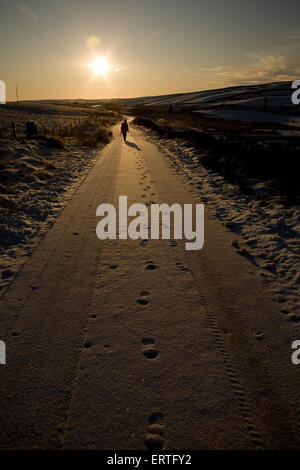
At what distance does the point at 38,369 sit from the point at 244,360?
246 cm

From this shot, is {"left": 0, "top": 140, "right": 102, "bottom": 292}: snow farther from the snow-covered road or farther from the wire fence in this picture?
the wire fence

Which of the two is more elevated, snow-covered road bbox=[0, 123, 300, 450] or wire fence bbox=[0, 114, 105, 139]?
wire fence bbox=[0, 114, 105, 139]

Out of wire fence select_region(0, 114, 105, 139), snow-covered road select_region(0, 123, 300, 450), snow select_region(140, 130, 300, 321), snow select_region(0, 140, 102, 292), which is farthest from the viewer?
wire fence select_region(0, 114, 105, 139)

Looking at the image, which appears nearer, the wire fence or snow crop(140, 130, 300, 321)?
snow crop(140, 130, 300, 321)

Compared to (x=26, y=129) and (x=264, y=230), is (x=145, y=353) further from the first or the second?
(x=26, y=129)

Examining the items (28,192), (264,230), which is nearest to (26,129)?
(28,192)

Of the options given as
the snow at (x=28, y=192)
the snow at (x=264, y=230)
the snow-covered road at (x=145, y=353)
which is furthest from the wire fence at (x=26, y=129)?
the snow-covered road at (x=145, y=353)

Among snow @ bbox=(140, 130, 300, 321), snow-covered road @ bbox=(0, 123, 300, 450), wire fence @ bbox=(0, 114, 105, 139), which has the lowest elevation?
snow-covered road @ bbox=(0, 123, 300, 450)

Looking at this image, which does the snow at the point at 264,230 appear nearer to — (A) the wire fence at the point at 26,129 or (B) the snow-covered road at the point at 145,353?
(B) the snow-covered road at the point at 145,353

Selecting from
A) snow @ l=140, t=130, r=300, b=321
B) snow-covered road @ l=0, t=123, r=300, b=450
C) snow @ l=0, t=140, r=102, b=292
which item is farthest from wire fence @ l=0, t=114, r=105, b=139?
snow-covered road @ l=0, t=123, r=300, b=450

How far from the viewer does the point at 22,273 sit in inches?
192

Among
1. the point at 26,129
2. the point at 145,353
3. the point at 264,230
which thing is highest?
the point at 26,129

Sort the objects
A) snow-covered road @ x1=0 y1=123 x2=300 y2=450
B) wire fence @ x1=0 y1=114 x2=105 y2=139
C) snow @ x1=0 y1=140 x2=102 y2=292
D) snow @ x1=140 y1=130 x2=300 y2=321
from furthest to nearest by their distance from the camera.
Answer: wire fence @ x1=0 y1=114 x2=105 y2=139 → snow @ x1=0 y1=140 x2=102 y2=292 → snow @ x1=140 y1=130 x2=300 y2=321 → snow-covered road @ x1=0 y1=123 x2=300 y2=450
